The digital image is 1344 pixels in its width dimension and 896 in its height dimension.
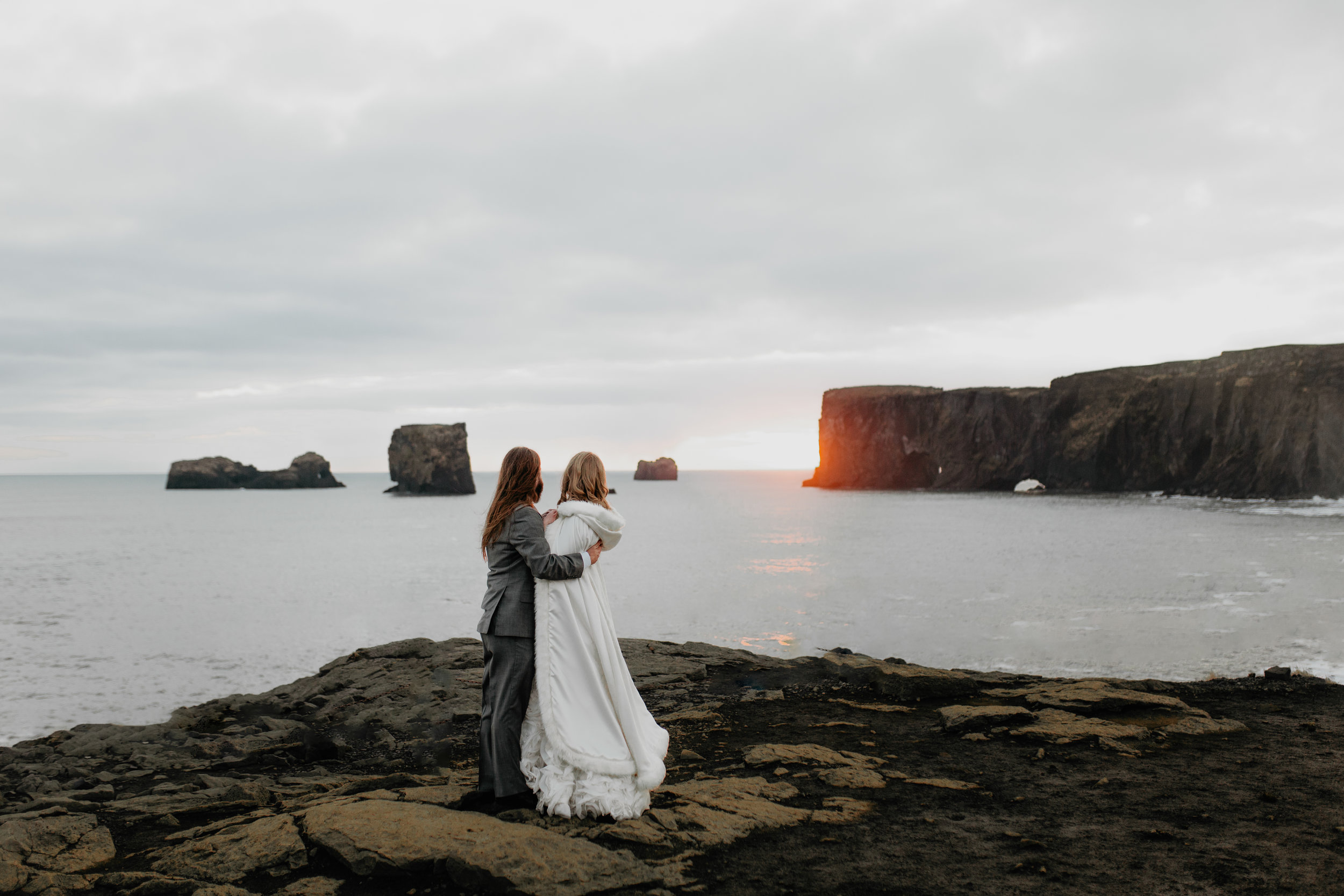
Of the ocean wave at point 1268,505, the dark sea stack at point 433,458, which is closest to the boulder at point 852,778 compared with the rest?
the ocean wave at point 1268,505

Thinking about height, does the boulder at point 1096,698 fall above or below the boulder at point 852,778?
below

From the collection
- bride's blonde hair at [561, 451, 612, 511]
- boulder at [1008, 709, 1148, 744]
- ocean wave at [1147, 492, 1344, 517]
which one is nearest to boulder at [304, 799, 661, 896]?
bride's blonde hair at [561, 451, 612, 511]

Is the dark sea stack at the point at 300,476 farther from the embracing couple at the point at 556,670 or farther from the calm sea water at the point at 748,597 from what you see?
the embracing couple at the point at 556,670

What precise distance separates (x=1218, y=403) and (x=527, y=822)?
81.0 m

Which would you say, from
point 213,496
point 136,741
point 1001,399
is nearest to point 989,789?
point 136,741

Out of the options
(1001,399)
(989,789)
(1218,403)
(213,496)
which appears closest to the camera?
(989,789)

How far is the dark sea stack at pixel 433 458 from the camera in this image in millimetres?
99188

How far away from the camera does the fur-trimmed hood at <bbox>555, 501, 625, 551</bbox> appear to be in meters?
4.79

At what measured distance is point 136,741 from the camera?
9.02 metres

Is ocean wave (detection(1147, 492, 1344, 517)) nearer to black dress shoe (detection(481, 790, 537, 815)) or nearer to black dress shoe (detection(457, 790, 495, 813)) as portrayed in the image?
black dress shoe (detection(481, 790, 537, 815))

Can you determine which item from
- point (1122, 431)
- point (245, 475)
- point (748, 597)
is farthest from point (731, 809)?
point (245, 475)

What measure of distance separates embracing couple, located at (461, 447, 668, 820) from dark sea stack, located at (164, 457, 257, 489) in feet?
499

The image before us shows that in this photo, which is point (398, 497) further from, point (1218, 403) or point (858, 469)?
point (1218, 403)

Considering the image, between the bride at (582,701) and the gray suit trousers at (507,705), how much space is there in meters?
0.07
